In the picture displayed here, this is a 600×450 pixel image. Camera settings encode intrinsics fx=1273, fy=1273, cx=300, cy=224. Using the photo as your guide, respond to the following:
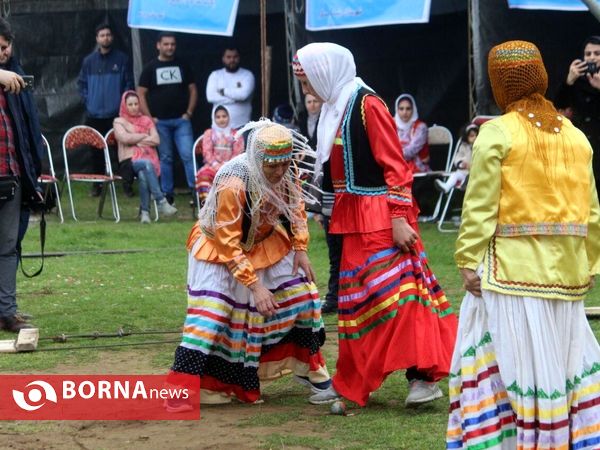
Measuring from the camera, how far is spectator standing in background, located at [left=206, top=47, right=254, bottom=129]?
1531 cm

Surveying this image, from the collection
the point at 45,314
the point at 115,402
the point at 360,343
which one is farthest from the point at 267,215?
the point at 45,314

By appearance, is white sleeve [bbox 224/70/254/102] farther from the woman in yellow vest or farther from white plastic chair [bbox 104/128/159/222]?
the woman in yellow vest

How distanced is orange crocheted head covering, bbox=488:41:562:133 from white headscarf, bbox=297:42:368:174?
1517 millimetres

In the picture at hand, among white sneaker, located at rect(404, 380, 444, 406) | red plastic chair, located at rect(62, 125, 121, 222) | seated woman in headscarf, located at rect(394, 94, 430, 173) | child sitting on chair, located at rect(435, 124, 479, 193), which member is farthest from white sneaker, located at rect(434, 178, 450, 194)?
white sneaker, located at rect(404, 380, 444, 406)

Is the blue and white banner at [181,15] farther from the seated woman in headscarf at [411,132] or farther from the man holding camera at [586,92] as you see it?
the man holding camera at [586,92]

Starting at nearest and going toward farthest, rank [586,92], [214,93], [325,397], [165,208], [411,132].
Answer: [325,397], [586,92], [411,132], [165,208], [214,93]

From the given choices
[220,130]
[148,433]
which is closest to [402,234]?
[148,433]

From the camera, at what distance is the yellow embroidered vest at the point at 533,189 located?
4.79m

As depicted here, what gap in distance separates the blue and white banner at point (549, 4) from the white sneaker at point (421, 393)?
6.54 m

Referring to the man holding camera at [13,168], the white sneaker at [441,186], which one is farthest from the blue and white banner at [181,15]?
the man holding camera at [13,168]

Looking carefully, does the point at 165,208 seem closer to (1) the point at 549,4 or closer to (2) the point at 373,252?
(1) the point at 549,4

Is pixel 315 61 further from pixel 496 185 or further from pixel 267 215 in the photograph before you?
pixel 496 185

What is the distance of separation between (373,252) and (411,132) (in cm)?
801

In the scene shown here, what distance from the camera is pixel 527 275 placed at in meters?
4.79
